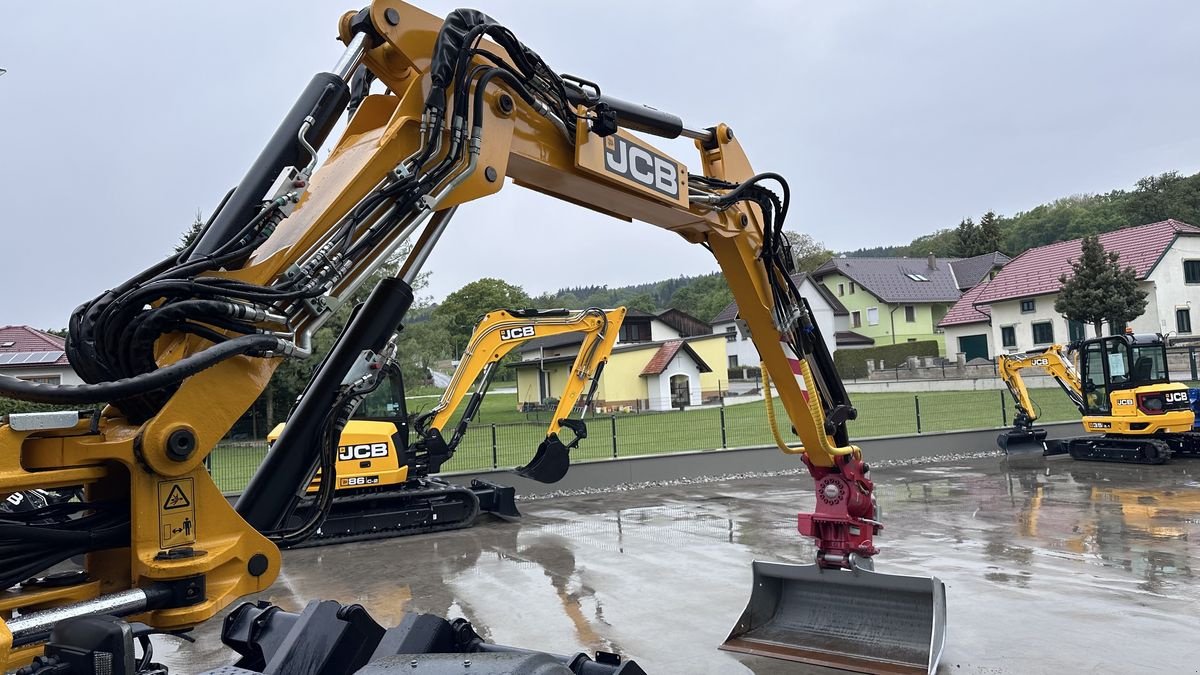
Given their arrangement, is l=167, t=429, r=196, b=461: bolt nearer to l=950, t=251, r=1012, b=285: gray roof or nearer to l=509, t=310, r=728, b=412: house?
l=509, t=310, r=728, b=412: house

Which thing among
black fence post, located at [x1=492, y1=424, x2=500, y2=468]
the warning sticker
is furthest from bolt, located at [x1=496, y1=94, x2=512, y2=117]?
black fence post, located at [x1=492, y1=424, x2=500, y2=468]

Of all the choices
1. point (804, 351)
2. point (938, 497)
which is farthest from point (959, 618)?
point (938, 497)

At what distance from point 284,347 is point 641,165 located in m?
2.41

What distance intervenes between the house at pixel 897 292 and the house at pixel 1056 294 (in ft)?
31.2

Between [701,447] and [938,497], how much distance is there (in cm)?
603

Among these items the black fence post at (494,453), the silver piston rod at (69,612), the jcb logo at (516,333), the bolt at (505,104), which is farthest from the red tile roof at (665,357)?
the silver piston rod at (69,612)

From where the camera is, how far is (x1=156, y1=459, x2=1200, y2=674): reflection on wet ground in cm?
598

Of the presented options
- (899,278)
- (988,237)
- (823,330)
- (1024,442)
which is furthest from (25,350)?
(988,237)

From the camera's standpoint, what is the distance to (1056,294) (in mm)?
38531

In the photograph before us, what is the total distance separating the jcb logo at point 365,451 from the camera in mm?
10930

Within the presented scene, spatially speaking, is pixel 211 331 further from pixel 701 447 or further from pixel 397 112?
pixel 701 447

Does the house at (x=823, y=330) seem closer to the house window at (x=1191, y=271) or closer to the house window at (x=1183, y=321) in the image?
Answer: the house window at (x=1183, y=321)

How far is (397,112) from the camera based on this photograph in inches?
140

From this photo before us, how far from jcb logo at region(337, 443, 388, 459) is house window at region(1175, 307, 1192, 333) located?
122ft
